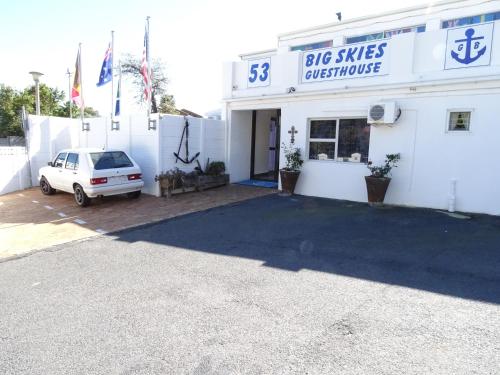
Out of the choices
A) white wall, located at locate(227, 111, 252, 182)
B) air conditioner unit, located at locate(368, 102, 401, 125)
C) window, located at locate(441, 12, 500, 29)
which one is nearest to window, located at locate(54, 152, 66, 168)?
white wall, located at locate(227, 111, 252, 182)

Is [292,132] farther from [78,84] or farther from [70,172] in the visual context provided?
[78,84]

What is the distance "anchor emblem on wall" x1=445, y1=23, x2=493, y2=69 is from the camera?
769 centimetres

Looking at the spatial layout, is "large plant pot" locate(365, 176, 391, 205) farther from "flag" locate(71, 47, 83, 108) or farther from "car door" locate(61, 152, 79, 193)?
"flag" locate(71, 47, 83, 108)

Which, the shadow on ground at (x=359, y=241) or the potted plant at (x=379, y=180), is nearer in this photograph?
the shadow on ground at (x=359, y=241)

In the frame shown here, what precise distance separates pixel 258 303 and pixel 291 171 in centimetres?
703

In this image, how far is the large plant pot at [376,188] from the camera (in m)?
8.76

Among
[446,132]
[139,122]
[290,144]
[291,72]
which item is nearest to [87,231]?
[139,122]

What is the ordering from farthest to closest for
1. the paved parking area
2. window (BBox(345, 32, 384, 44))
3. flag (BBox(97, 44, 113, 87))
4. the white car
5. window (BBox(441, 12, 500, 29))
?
flag (BBox(97, 44, 113, 87)) < window (BBox(345, 32, 384, 44)) < window (BBox(441, 12, 500, 29)) < the white car < the paved parking area

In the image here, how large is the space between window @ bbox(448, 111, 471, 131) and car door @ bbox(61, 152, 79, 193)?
9.77 metres

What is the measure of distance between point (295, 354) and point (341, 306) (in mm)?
1044

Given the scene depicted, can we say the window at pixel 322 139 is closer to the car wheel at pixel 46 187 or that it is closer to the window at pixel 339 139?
the window at pixel 339 139

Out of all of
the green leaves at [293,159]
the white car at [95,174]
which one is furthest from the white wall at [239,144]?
the white car at [95,174]

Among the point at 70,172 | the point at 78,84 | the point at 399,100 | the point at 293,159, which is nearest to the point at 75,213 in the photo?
the point at 70,172

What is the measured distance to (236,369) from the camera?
2.74 m
